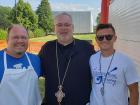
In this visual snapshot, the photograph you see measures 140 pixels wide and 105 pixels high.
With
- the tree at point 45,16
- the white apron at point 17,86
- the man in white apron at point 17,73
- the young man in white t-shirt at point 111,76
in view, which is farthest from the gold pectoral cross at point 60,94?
the tree at point 45,16

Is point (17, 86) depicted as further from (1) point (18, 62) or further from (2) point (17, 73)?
(1) point (18, 62)

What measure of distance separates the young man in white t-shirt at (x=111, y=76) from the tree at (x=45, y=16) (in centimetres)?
6260

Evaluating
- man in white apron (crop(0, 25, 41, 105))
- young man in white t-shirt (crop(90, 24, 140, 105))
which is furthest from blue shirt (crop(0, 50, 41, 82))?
young man in white t-shirt (crop(90, 24, 140, 105))

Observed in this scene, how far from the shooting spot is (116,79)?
3.87m

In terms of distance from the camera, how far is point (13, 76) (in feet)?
13.3

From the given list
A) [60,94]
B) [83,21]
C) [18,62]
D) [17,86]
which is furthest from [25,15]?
[17,86]

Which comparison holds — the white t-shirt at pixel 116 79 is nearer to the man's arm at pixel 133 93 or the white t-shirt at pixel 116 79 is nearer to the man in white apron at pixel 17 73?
the man's arm at pixel 133 93

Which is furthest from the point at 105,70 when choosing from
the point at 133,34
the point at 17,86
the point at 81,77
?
the point at 133,34

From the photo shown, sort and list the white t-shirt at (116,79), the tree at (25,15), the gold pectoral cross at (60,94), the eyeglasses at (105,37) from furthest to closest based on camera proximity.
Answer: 1. the tree at (25,15)
2. the gold pectoral cross at (60,94)
3. the eyeglasses at (105,37)
4. the white t-shirt at (116,79)

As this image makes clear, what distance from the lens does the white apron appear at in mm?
4027

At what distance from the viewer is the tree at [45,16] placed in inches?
2680

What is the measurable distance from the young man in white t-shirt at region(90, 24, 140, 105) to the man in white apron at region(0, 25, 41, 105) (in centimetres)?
63

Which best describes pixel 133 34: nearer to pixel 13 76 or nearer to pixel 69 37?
pixel 69 37

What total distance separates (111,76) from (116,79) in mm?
54
